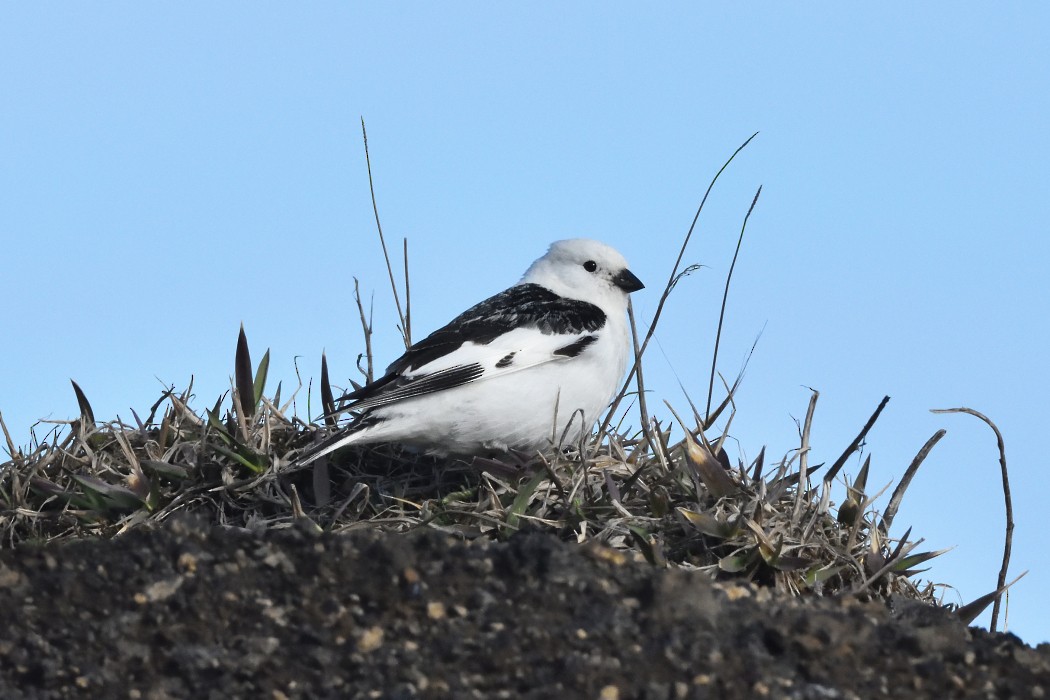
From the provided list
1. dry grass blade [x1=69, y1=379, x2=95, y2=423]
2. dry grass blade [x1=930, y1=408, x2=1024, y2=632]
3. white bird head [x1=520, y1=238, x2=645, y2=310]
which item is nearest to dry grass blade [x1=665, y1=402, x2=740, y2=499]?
dry grass blade [x1=930, y1=408, x2=1024, y2=632]

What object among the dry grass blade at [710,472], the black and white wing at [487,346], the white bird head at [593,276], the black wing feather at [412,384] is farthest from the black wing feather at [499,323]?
the dry grass blade at [710,472]

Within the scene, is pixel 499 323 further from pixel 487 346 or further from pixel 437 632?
pixel 437 632

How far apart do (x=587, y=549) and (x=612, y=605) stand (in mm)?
308

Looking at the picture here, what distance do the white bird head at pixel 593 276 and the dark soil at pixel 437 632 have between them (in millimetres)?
3281

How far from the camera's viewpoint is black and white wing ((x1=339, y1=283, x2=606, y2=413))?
5.39 m

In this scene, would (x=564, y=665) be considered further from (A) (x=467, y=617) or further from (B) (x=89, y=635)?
(B) (x=89, y=635)

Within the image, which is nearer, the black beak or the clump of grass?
the clump of grass

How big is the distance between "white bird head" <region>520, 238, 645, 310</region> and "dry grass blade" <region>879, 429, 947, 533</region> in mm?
2025

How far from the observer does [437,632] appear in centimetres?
301

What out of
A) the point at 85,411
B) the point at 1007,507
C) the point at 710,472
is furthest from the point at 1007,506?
the point at 85,411

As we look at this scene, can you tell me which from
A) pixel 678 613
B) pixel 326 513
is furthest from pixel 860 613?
pixel 326 513

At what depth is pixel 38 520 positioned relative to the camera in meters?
5.22

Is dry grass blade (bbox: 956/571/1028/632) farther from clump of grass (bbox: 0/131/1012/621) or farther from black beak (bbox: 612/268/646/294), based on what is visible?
black beak (bbox: 612/268/646/294)

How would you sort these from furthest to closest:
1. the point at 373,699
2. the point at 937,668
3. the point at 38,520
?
the point at 38,520, the point at 937,668, the point at 373,699
